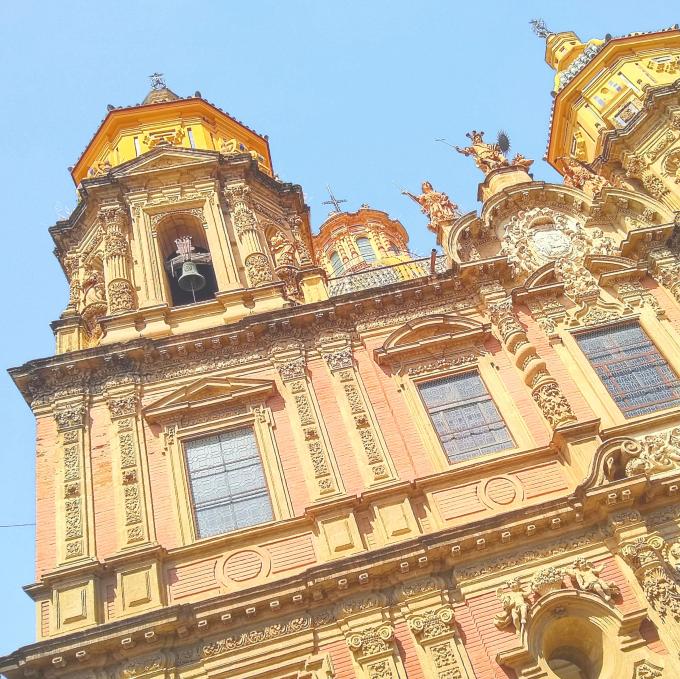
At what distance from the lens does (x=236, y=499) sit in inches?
508

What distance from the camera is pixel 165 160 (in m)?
19.3

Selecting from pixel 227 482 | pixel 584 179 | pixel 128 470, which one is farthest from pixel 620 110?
pixel 128 470

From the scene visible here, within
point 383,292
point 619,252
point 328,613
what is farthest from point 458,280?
point 328,613

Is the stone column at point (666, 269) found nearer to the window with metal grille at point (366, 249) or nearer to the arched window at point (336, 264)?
the window with metal grille at point (366, 249)

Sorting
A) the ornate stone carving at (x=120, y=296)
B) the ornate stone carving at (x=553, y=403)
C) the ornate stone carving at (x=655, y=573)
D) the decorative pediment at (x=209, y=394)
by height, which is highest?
the ornate stone carving at (x=120, y=296)

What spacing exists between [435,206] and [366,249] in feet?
53.0

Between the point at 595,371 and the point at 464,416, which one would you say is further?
the point at 595,371

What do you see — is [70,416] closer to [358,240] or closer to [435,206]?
[435,206]

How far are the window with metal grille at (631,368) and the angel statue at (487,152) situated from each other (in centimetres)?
594

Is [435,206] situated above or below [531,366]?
above

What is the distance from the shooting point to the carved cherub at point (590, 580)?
11203 mm

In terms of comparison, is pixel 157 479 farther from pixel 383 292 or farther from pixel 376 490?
pixel 383 292

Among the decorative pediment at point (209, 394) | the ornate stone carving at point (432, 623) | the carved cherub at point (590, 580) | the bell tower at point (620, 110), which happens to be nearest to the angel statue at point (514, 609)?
the ornate stone carving at point (432, 623)

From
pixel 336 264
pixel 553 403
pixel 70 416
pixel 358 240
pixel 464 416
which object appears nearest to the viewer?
pixel 553 403
